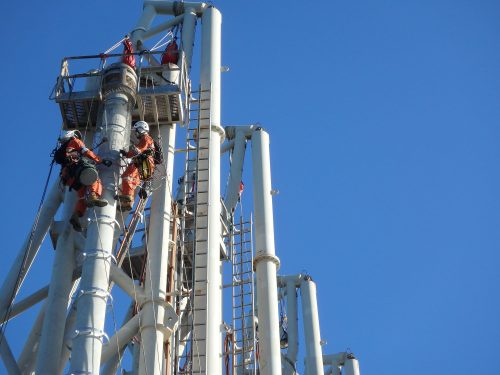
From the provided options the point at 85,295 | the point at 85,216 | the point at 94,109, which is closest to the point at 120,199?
the point at 85,216

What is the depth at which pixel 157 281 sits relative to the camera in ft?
52.4

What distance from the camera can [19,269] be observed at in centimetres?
1695

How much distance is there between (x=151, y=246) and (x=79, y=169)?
2417 millimetres

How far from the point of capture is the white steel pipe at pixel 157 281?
49.5 feet

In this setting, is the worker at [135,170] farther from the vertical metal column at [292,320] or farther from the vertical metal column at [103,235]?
the vertical metal column at [292,320]

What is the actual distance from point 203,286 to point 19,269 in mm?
3807

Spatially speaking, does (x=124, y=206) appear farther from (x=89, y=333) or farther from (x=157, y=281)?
(x=89, y=333)

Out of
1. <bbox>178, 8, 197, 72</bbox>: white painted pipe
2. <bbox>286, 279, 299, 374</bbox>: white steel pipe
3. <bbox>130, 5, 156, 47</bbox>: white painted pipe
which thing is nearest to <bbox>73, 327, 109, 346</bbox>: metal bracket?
<bbox>178, 8, 197, 72</bbox>: white painted pipe

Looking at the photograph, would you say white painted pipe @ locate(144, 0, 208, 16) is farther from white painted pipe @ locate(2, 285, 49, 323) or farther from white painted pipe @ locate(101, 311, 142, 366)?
white painted pipe @ locate(101, 311, 142, 366)

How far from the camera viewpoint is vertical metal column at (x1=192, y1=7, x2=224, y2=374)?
1598 centimetres

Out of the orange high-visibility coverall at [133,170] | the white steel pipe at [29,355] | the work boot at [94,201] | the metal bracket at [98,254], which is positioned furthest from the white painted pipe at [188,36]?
the white steel pipe at [29,355]

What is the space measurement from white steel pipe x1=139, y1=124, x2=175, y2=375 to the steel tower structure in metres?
0.02

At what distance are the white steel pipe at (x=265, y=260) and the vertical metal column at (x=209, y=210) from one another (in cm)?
144

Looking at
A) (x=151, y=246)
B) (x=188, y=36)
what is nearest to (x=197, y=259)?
(x=151, y=246)
